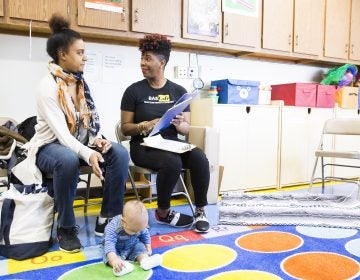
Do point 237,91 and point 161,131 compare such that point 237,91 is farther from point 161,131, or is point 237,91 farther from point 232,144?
point 161,131

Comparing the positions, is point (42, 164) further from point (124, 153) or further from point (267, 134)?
point (267, 134)

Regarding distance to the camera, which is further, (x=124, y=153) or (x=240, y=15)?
(x=240, y=15)

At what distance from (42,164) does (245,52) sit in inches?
88.5

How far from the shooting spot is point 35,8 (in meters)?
2.26

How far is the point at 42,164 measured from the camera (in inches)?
65.6

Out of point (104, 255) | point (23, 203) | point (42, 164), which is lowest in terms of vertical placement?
point (104, 255)

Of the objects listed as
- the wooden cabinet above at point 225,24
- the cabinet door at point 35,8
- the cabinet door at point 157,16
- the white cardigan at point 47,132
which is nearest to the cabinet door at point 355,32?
the wooden cabinet above at point 225,24

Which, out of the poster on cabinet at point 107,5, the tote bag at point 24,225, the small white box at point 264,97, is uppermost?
the poster on cabinet at point 107,5

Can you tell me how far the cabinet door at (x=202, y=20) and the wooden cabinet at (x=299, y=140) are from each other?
97 cm

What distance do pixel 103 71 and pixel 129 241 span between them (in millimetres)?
1672

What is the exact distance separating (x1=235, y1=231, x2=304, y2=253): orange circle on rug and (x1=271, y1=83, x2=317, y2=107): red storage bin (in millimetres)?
1717

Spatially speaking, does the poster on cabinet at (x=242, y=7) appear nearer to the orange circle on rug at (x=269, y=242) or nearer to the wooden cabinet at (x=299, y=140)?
the wooden cabinet at (x=299, y=140)

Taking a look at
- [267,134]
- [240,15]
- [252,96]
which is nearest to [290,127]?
[267,134]

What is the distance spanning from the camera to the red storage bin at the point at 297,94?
326 centimetres
